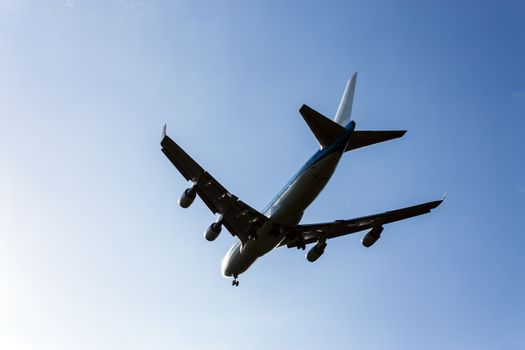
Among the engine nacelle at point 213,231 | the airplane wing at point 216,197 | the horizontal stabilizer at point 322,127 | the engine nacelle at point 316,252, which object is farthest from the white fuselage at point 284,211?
the engine nacelle at point 316,252

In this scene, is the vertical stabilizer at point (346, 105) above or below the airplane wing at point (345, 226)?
above

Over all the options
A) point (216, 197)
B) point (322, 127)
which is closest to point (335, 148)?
point (322, 127)

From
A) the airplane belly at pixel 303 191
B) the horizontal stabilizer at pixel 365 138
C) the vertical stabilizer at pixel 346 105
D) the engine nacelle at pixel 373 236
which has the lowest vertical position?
the engine nacelle at pixel 373 236

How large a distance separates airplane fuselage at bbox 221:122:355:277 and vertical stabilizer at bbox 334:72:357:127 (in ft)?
7.77

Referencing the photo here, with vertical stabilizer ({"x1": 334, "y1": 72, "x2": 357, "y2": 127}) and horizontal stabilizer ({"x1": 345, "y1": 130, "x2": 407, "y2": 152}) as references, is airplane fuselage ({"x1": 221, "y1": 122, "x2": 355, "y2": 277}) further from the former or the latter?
vertical stabilizer ({"x1": 334, "y1": 72, "x2": 357, "y2": 127})

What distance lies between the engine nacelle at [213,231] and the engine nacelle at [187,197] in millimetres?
2017

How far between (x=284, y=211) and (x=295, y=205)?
82cm

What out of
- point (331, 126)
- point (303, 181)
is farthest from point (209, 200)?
point (331, 126)

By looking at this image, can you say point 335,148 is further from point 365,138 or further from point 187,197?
point 187,197

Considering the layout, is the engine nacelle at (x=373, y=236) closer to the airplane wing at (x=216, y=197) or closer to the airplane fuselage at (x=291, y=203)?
the airplane fuselage at (x=291, y=203)

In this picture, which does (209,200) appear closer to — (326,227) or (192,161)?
(192,161)

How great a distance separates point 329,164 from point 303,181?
1620 mm

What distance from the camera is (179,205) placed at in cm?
2950

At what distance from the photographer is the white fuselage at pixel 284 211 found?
27141mm
